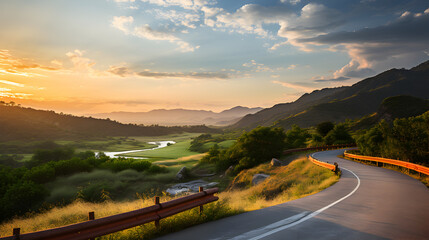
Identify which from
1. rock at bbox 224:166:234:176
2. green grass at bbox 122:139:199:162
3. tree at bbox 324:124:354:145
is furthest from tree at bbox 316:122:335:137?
rock at bbox 224:166:234:176

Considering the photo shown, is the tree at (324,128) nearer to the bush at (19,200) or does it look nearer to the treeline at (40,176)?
the treeline at (40,176)

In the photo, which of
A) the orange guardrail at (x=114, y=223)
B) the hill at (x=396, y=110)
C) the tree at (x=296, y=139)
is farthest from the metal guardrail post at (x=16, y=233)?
the hill at (x=396, y=110)

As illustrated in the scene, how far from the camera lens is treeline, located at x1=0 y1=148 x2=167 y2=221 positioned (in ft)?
126

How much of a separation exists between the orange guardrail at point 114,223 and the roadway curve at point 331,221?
0.66 metres

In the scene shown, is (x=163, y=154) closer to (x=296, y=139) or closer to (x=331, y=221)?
(x=296, y=139)

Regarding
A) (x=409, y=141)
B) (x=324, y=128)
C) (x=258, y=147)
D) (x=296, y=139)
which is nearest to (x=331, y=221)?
(x=409, y=141)

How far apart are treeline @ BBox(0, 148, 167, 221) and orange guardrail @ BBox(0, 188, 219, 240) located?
1743cm

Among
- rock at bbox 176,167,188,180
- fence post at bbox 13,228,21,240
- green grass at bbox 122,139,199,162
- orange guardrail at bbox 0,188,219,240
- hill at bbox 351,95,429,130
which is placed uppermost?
hill at bbox 351,95,429,130

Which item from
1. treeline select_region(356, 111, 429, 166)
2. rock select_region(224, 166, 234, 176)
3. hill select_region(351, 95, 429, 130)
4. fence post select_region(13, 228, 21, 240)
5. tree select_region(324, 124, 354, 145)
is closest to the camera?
fence post select_region(13, 228, 21, 240)

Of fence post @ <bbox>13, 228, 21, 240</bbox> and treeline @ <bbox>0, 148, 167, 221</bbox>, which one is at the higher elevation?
fence post @ <bbox>13, 228, 21, 240</bbox>

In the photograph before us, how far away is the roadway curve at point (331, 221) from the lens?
256 inches

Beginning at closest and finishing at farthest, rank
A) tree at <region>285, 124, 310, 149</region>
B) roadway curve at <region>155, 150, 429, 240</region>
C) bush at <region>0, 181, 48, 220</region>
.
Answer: roadway curve at <region>155, 150, 429, 240</region>
bush at <region>0, 181, 48, 220</region>
tree at <region>285, 124, 310, 149</region>

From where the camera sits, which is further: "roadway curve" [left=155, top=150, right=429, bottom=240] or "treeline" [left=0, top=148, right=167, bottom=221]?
"treeline" [left=0, top=148, right=167, bottom=221]

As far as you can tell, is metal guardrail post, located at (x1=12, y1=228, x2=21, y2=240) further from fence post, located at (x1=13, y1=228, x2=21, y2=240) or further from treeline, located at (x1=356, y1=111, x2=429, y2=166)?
treeline, located at (x1=356, y1=111, x2=429, y2=166)
